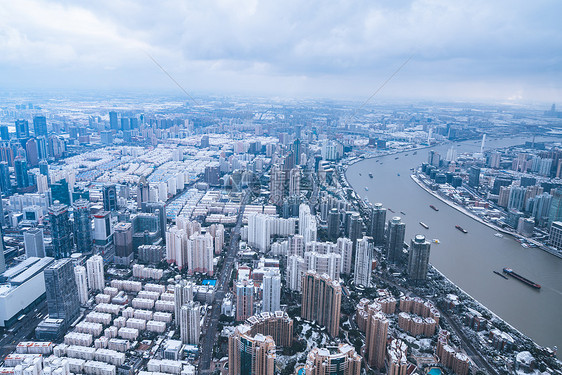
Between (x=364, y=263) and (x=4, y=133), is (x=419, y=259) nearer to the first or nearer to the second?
(x=364, y=263)

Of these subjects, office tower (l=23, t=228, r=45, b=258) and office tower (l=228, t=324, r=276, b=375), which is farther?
office tower (l=23, t=228, r=45, b=258)

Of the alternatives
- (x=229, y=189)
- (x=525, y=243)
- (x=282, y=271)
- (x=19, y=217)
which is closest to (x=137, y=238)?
(x=282, y=271)

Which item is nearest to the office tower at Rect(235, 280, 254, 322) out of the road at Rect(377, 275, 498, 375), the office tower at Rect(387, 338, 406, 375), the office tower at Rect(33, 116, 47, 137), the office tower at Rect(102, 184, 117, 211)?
the office tower at Rect(387, 338, 406, 375)

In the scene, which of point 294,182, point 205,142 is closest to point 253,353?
point 294,182

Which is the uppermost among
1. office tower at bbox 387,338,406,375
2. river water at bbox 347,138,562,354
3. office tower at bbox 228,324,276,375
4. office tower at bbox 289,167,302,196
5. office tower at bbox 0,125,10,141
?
office tower at bbox 0,125,10,141

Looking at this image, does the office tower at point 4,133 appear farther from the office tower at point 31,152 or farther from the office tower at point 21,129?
the office tower at point 31,152

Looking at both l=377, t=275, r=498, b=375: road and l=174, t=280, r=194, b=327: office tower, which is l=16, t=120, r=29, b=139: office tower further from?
l=377, t=275, r=498, b=375: road
